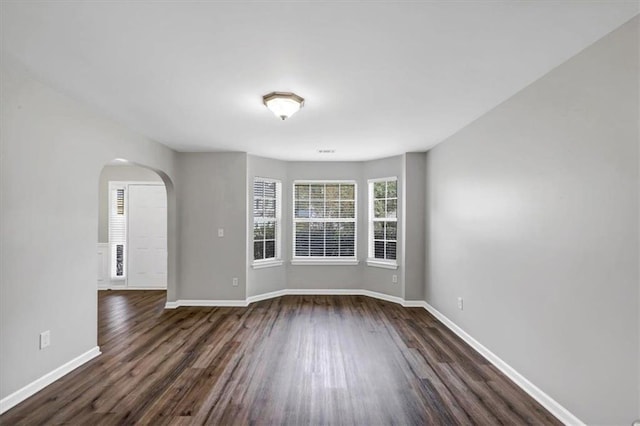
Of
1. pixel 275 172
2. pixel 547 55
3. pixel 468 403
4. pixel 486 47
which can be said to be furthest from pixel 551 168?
pixel 275 172

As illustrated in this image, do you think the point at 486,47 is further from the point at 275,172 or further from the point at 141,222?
the point at 141,222

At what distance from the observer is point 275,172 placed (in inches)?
211

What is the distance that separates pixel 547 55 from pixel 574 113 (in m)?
0.42

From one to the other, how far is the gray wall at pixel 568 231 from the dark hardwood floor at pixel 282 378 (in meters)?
0.44

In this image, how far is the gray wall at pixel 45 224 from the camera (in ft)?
7.01

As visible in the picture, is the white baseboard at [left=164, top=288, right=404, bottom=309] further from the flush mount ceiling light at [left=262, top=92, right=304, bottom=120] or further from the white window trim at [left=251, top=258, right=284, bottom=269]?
the flush mount ceiling light at [left=262, top=92, right=304, bottom=120]

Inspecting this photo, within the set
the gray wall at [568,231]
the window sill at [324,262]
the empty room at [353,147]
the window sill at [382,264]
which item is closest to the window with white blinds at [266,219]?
the window sill at [324,262]

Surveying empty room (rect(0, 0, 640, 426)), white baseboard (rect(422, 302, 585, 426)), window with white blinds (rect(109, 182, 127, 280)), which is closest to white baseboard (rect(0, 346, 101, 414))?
empty room (rect(0, 0, 640, 426))

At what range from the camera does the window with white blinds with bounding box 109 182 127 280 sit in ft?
19.3

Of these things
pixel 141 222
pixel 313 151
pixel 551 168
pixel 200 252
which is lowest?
pixel 200 252

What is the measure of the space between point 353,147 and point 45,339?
3916mm

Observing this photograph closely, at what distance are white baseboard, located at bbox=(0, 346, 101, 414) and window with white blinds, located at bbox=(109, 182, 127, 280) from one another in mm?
3407

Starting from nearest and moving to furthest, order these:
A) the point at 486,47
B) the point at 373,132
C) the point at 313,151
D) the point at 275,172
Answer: the point at 486,47 < the point at 373,132 < the point at 313,151 < the point at 275,172

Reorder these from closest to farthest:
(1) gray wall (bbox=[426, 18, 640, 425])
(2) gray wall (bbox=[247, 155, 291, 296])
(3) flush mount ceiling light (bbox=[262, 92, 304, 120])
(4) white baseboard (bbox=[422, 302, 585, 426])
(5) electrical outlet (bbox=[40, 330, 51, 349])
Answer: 1. (1) gray wall (bbox=[426, 18, 640, 425])
2. (4) white baseboard (bbox=[422, 302, 585, 426])
3. (5) electrical outlet (bbox=[40, 330, 51, 349])
4. (3) flush mount ceiling light (bbox=[262, 92, 304, 120])
5. (2) gray wall (bbox=[247, 155, 291, 296])
